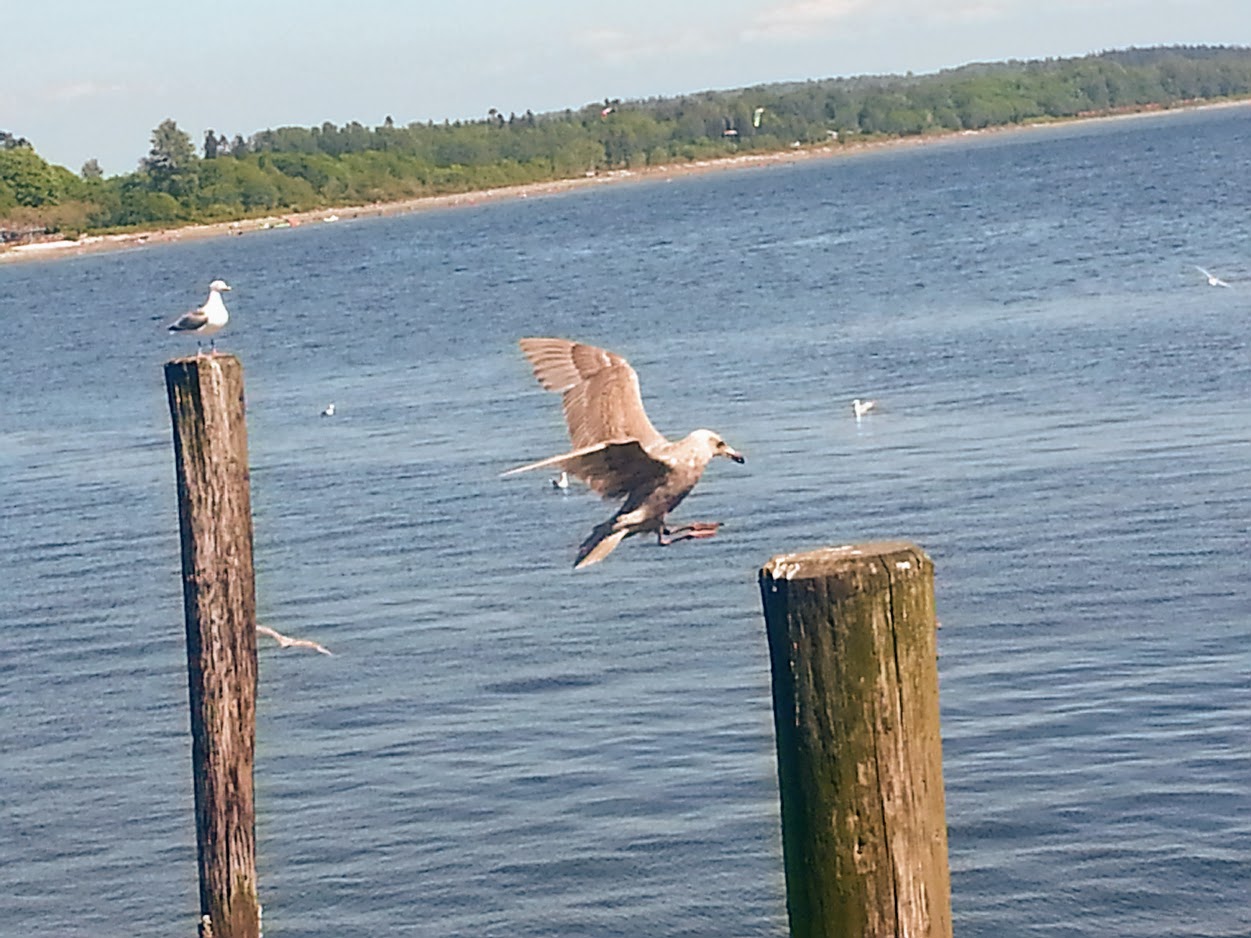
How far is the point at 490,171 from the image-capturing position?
192 m

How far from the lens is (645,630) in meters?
17.0

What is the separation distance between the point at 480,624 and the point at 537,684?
218 centimetres

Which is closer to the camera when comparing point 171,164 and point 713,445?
point 713,445

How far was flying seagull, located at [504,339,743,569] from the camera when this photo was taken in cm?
798

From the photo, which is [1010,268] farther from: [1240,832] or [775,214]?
[775,214]

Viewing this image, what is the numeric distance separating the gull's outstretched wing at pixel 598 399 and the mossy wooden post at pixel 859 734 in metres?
3.60

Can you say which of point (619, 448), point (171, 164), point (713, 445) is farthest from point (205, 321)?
point (171, 164)

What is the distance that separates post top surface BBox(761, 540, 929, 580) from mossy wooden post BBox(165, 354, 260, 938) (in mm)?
4019

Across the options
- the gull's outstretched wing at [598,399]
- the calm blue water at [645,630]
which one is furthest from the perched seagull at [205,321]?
the gull's outstretched wing at [598,399]

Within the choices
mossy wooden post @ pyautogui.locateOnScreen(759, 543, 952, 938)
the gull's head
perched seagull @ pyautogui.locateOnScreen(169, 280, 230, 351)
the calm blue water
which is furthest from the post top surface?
perched seagull @ pyautogui.locateOnScreen(169, 280, 230, 351)

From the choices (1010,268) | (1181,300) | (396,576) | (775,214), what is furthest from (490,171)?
(396,576)

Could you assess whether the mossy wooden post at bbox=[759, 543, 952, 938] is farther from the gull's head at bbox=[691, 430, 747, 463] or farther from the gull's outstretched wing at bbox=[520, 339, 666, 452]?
the gull's head at bbox=[691, 430, 747, 463]

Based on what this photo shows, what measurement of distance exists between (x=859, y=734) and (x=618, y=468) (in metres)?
3.80

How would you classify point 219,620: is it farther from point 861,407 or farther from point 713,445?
point 861,407
